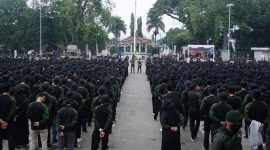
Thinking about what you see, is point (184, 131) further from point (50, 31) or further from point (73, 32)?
point (50, 31)

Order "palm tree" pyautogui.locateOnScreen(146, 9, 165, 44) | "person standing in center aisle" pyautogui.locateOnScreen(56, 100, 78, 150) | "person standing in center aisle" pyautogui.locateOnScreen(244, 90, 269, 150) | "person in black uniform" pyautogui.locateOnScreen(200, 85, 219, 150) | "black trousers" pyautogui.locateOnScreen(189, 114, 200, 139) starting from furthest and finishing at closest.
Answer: "palm tree" pyautogui.locateOnScreen(146, 9, 165, 44)
"black trousers" pyautogui.locateOnScreen(189, 114, 200, 139)
"person in black uniform" pyautogui.locateOnScreen(200, 85, 219, 150)
"person standing in center aisle" pyautogui.locateOnScreen(56, 100, 78, 150)
"person standing in center aisle" pyautogui.locateOnScreen(244, 90, 269, 150)

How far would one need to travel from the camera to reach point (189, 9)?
62.6 m

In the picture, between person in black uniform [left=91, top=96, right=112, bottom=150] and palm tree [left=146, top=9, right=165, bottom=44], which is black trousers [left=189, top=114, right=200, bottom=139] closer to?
person in black uniform [left=91, top=96, right=112, bottom=150]

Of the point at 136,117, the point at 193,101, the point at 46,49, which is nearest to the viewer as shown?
the point at 193,101

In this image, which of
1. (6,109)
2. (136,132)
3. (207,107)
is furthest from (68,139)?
(136,132)

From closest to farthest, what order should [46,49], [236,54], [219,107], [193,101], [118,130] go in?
[219,107] < [193,101] < [118,130] < [236,54] < [46,49]

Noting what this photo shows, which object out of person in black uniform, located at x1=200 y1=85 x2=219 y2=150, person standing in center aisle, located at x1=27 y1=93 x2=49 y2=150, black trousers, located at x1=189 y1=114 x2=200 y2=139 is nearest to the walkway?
black trousers, located at x1=189 y1=114 x2=200 y2=139

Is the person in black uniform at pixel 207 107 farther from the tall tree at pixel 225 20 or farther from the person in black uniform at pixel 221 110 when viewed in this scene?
the tall tree at pixel 225 20

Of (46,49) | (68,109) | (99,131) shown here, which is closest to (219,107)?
(99,131)

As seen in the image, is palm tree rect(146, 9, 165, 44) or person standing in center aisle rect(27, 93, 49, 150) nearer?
person standing in center aisle rect(27, 93, 49, 150)

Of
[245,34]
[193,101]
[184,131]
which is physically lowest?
[184,131]

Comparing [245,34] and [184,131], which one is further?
[245,34]

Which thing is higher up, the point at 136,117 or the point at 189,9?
the point at 189,9

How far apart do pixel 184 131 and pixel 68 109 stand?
17.6 feet
